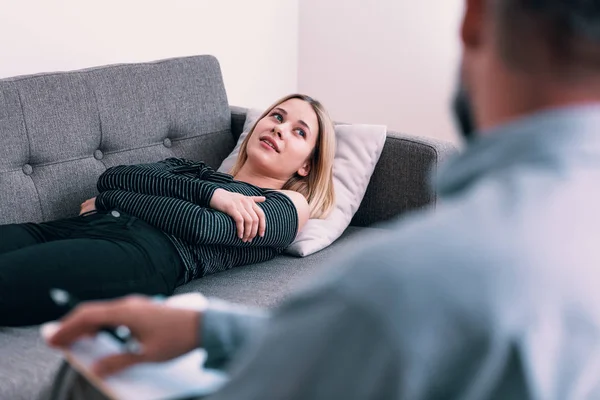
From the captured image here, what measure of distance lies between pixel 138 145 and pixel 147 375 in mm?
1556

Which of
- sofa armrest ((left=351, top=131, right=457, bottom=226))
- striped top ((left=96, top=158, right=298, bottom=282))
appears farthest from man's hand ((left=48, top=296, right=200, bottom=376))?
sofa armrest ((left=351, top=131, right=457, bottom=226))

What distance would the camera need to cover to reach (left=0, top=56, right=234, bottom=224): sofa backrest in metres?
2.19

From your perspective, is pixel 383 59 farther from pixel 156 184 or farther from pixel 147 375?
pixel 147 375

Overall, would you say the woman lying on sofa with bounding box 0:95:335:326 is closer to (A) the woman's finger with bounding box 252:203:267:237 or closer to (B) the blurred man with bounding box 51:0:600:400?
(A) the woman's finger with bounding box 252:203:267:237

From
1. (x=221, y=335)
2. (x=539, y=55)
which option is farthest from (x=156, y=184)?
(x=539, y=55)

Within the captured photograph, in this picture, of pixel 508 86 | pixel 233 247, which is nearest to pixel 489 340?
pixel 508 86

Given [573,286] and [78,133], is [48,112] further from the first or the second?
[573,286]

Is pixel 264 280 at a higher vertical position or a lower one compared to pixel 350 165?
lower

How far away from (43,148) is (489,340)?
1.87 meters

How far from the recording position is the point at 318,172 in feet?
8.29

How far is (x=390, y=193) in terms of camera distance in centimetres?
264

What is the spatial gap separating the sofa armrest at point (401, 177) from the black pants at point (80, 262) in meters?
0.80

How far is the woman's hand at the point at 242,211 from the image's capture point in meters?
2.15

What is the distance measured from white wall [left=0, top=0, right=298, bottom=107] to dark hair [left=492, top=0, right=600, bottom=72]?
7.45ft
